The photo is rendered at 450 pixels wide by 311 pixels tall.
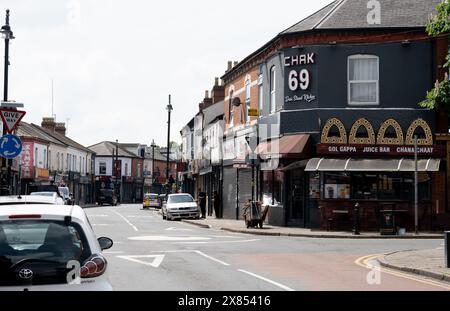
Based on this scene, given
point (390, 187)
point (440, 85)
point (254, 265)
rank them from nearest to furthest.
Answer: point (254, 265) → point (440, 85) → point (390, 187)

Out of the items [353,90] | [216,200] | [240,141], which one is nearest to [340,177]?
[353,90]

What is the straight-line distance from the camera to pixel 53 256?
7.32 meters

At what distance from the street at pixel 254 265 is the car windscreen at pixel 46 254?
16.0 feet

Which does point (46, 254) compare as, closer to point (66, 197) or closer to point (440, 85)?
point (440, 85)

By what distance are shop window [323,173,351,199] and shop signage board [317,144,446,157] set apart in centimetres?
98

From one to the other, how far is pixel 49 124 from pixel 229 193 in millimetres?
46531

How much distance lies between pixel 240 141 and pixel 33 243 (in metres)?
34.7

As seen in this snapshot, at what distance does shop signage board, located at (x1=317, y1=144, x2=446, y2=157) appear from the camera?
30.9 meters

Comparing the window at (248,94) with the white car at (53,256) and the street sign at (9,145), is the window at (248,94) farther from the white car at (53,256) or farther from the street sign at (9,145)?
the white car at (53,256)

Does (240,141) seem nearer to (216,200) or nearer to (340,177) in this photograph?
(216,200)

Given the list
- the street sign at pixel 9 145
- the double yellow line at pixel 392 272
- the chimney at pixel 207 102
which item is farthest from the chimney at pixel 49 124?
the double yellow line at pixel 392 272

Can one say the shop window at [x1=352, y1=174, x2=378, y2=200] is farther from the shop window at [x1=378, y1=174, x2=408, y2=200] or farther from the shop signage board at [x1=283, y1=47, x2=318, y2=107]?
the shop signage board at [x1=283, y1=47, x2=318, y2=107]

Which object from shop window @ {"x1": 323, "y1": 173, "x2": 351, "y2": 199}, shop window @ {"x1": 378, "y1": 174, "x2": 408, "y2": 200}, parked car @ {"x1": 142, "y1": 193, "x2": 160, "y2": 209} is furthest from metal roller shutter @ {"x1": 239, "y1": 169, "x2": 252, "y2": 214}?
parked car @ {"x1": 142, "y1": 193, "x2": 160, "y2": 209}

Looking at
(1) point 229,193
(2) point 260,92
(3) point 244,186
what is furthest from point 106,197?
(2) point 260,92
